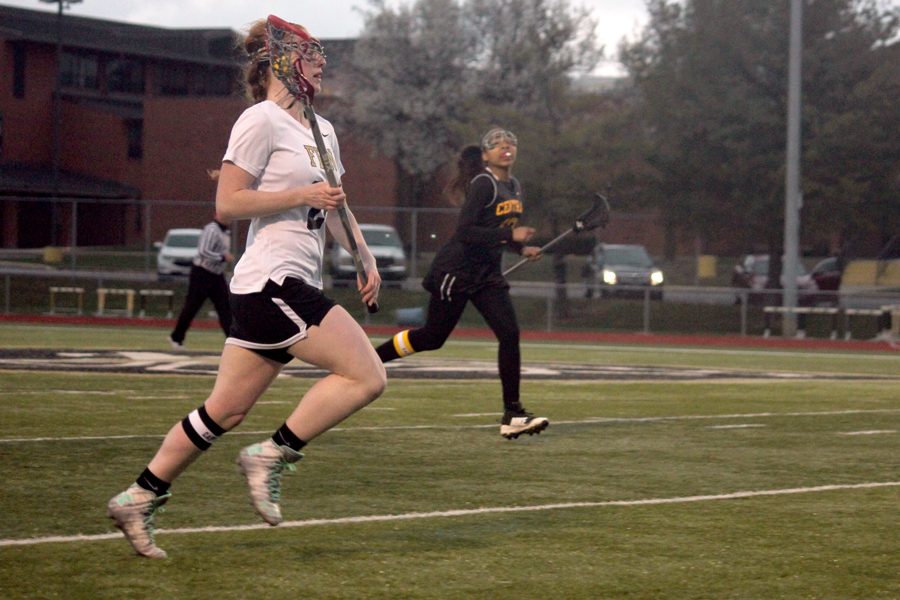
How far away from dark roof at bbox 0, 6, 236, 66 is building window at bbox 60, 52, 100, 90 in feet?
2.29

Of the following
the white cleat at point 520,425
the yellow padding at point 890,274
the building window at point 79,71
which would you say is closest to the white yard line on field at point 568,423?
the white cleat at point 520,425

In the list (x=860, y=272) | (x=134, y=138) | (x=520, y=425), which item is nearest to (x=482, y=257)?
(x=520, y=425)

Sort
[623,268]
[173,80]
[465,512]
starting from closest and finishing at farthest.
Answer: [465,512] → [623,268] → [173,80]

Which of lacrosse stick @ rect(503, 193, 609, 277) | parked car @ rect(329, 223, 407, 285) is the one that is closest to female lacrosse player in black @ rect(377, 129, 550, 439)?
lacrosse stick @ rect(503, 193, 609, 277)

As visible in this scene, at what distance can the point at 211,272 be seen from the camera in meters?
18.2

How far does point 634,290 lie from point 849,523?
85.8 feet

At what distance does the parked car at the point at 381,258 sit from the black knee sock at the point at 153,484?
27.1m

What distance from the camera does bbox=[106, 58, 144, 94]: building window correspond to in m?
69.3

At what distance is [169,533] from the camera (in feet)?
19.6

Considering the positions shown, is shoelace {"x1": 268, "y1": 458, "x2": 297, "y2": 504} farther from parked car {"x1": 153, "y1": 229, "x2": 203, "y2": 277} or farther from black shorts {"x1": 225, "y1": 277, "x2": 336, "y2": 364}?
parked car {"x1": 153, "y1": 229, "x2": 203, "y2": 277}

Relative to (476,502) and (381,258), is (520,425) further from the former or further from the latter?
(381,258)

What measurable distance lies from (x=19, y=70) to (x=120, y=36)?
1020 cm

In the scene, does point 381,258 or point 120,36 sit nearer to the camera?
point 381,258

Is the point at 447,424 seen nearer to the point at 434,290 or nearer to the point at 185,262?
the point at 434,290
